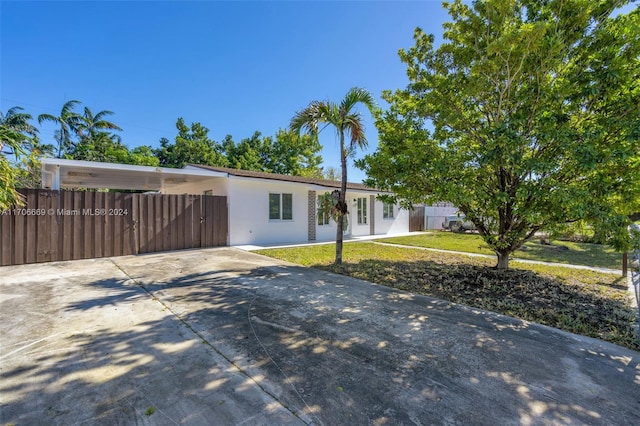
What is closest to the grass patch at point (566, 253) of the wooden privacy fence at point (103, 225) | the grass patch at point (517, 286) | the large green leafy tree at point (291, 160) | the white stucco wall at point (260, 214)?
the grass patch at point (517, 286)

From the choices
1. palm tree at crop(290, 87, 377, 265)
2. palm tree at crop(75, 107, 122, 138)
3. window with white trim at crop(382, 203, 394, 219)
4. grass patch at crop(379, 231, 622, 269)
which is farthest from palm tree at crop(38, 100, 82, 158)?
grass patch at crop(379, 231, 622, 269)

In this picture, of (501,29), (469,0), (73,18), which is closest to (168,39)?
(73,18)

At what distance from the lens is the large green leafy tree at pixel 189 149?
28422 millimetres

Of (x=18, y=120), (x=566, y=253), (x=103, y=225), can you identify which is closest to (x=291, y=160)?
(x=18, y=120)

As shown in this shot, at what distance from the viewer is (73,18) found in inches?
402

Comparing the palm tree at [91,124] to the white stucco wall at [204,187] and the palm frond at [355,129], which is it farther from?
the palm frond at [355,129]

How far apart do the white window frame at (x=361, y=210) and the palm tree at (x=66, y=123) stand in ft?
95.0

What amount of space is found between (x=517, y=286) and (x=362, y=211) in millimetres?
11409

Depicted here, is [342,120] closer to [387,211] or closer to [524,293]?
[524,293]

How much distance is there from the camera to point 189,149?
2836cm

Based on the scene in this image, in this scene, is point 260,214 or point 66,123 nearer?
point 260,214

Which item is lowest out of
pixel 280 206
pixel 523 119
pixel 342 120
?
pixel 280 206

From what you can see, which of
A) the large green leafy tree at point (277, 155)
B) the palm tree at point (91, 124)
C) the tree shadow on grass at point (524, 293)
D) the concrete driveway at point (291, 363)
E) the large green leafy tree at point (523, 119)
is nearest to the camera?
the concrete driveway at point (291, 363)

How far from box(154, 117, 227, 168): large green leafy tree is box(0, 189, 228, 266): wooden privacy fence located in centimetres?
1874
